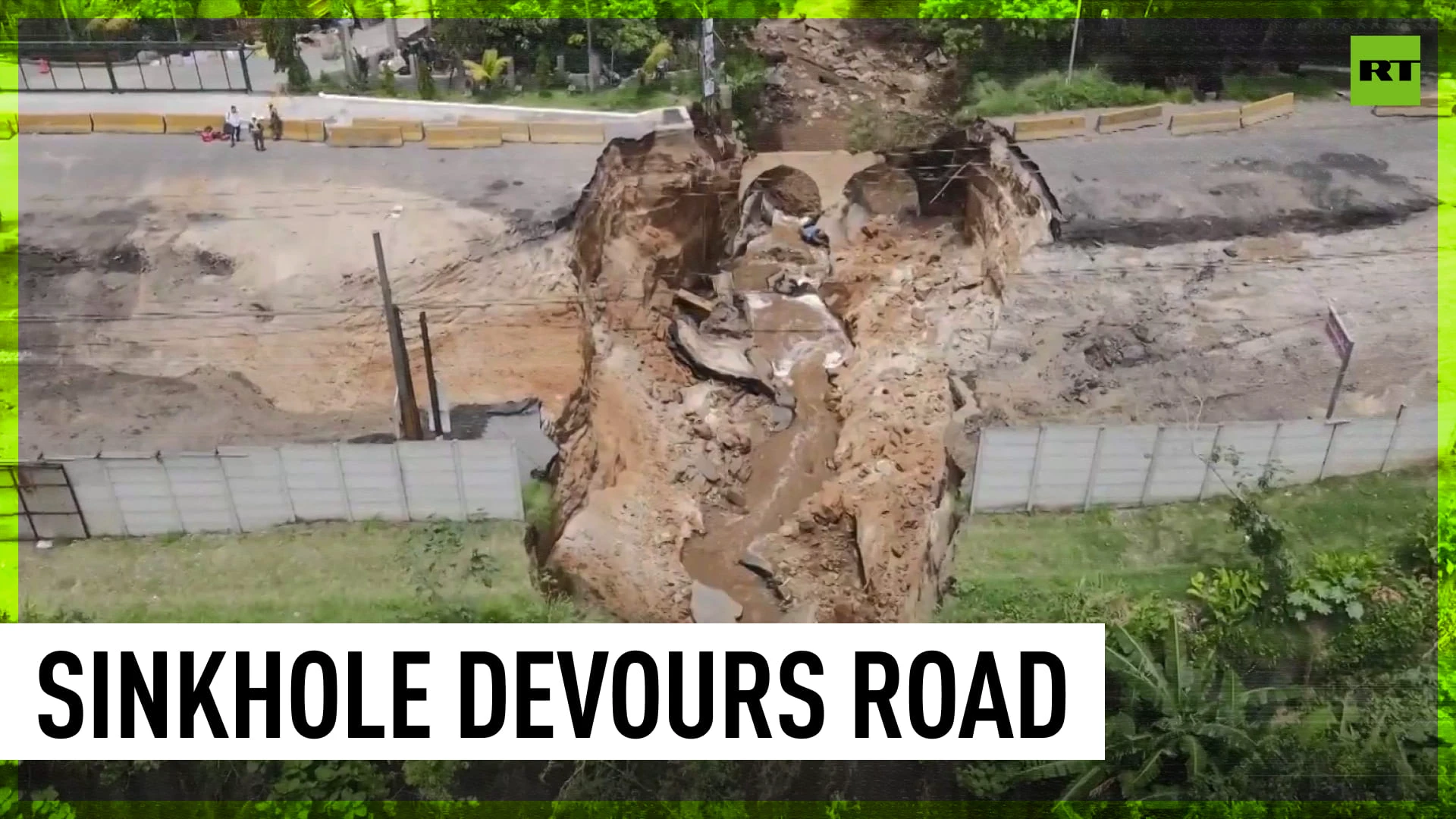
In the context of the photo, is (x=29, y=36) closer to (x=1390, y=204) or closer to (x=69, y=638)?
(x=69, y=638)

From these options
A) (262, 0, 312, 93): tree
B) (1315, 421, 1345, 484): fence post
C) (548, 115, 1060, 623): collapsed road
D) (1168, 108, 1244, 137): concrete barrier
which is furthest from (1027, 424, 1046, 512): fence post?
(262, 0, 312, 93): tree

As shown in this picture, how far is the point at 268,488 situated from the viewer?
12844 mm

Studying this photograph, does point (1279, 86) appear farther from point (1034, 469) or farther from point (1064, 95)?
point (1034, 469)

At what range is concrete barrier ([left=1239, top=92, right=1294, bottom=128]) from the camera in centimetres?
1948

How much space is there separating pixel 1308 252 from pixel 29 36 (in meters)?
25.1

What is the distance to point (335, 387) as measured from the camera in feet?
48.3

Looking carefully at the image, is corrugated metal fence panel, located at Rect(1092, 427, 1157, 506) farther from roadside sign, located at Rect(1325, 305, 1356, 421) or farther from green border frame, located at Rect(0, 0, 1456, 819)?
green border frame, located at Rect(0, 0, 1456, 819)

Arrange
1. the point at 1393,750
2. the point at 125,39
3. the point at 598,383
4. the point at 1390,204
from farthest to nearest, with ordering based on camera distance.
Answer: the point at 125,39
the point at 1390,204
the point at 598,383
the point at 1393,750

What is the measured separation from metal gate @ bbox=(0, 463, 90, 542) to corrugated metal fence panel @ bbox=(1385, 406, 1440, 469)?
55.2 ft

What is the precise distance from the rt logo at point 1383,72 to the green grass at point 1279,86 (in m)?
0.40

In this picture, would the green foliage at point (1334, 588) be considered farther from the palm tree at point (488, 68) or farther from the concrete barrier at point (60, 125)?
the concrete barrier at point (60, 125)

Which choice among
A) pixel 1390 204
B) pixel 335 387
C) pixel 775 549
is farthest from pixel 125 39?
pixel 1390 204

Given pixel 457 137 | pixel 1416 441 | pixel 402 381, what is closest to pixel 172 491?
pixel 402 381

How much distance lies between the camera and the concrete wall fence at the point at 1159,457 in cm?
1291
